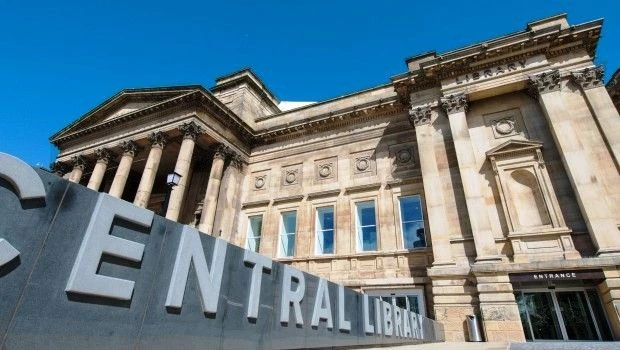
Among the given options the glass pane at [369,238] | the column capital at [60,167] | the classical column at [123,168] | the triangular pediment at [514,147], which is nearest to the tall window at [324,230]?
the glass pane at [369,238]

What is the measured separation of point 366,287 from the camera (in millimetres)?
14680

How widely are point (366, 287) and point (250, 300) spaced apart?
12.3 m

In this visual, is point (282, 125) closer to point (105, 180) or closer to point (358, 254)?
point (358, 254)

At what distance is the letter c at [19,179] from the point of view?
1.81m

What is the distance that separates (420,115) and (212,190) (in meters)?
12.3

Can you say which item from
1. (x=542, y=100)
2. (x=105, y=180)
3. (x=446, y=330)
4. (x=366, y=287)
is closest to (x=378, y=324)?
(x=446, y=330)

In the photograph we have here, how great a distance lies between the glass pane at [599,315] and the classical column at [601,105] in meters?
4.98

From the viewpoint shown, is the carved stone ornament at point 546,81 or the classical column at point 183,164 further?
the classical column at point 183,164

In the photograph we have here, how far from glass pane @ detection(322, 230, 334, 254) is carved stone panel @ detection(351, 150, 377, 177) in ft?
11.9

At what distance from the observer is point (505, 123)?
14.9 m

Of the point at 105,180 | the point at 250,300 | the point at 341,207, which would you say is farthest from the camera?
the point at 105,180

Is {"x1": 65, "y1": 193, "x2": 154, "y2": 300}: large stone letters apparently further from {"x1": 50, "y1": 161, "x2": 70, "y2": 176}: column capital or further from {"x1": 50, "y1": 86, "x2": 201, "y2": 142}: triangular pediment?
{"x1": 50, "y1": 161, "x2": 70, "y2": 176}: column capital

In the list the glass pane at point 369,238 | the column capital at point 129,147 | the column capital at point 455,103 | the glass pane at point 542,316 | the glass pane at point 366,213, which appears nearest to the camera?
the glass pane at point 542,316

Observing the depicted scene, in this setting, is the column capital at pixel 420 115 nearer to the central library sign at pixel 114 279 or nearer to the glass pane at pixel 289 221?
the glass pane at pixel 289 221
